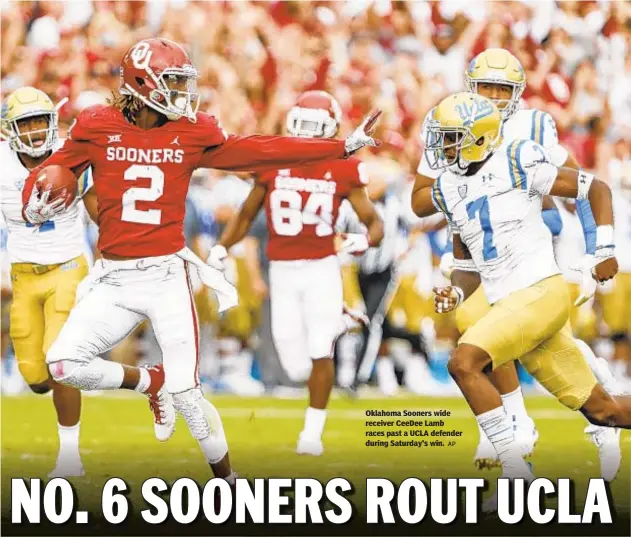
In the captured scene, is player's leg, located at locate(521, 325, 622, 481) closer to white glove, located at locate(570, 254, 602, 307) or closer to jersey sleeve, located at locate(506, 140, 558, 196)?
white glove, located at locate(570, 254, 602, 307)

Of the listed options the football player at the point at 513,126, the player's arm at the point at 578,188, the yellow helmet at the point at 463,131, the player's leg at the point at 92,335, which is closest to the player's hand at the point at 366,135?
the yellow helmet at the point at 463,131

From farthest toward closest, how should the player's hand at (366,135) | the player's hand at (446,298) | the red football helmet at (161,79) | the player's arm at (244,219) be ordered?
the player's arm at (244,219), the player's hand at (446,298), the red football helmet at (161,79), the player's hand at (366,135)

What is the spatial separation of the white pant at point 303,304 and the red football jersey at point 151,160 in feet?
5.77

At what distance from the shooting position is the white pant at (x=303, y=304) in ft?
25.9

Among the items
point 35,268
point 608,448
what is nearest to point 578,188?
point 608,448

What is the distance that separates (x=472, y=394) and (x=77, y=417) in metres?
2.13

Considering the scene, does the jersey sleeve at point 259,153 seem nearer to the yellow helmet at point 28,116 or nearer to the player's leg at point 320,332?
the yellow helmet at point 28,116

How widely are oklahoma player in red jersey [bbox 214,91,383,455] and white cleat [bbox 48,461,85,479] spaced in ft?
4.52

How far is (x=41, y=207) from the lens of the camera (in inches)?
247

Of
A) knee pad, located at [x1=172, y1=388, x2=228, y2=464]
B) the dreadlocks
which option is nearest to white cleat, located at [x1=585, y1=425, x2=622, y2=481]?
knee pad, located at [x1=172, y1=388, x2=228, y2=464]

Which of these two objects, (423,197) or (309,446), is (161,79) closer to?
(423,197)

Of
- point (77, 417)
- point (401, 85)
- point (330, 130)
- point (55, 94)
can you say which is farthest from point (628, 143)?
point (77, 417)

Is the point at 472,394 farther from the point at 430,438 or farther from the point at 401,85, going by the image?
the point at 401,85

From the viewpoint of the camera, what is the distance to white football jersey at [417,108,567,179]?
23.0 ft
